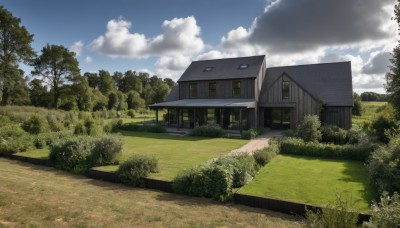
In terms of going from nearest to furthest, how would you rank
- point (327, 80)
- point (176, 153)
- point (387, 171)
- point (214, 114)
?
point (387, 171), point (176, 153), point (327, 80), point (214, 114)

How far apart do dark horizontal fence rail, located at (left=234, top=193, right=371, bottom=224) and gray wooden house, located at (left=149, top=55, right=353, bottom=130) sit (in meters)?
13.6

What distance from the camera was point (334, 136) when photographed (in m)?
18.0

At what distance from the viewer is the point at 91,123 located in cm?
1878

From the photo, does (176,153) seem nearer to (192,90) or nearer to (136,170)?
(136,170)

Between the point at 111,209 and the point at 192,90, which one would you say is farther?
the point at 192,90

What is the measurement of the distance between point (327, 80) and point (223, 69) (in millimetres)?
9834

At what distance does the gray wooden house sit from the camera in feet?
72.6

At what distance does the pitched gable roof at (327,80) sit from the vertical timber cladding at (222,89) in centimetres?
174

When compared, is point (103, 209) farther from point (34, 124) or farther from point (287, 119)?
point (287, 119)

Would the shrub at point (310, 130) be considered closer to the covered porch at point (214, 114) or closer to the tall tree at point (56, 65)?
the covered porch at point (214, 114)

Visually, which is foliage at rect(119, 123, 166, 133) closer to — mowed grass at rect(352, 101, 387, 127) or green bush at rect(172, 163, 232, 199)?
green bush at rect(172, 163, 232, 199)

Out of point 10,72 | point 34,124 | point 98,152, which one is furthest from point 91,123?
point 10,72

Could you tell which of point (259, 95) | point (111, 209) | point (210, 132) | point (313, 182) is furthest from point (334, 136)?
point (111, 209)

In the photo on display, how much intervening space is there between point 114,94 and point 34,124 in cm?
4213
